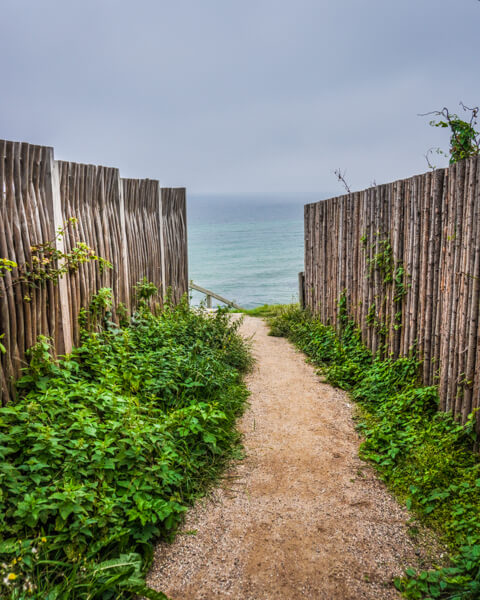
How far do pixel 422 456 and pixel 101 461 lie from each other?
103 inches

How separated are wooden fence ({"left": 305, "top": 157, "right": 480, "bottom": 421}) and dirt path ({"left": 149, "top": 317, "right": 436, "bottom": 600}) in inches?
48.6

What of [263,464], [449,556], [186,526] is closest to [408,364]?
[263,464]

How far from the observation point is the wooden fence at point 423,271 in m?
4.04

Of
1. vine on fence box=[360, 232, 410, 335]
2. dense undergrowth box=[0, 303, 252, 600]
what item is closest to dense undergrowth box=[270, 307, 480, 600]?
vine on fence box=[360, 232, 410, 335]

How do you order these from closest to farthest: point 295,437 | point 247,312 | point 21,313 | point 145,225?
point 21,313 < point 295,437 < point 145,225 < point 247,312

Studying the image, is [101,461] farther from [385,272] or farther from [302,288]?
[302,288]

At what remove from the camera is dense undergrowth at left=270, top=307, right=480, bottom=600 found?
268 cm

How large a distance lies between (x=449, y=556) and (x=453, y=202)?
307 cm

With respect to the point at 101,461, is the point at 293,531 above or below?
below

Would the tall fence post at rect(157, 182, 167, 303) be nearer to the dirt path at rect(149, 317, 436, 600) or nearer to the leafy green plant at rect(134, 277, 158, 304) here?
the leafy green plant at rect(134, 277, 158, 304)

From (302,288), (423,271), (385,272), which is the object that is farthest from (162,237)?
(423,271)

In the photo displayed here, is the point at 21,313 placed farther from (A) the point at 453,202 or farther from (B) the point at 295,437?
(A) the point at 453,202

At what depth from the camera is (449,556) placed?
9.40 feet

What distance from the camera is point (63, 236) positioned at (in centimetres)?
482
